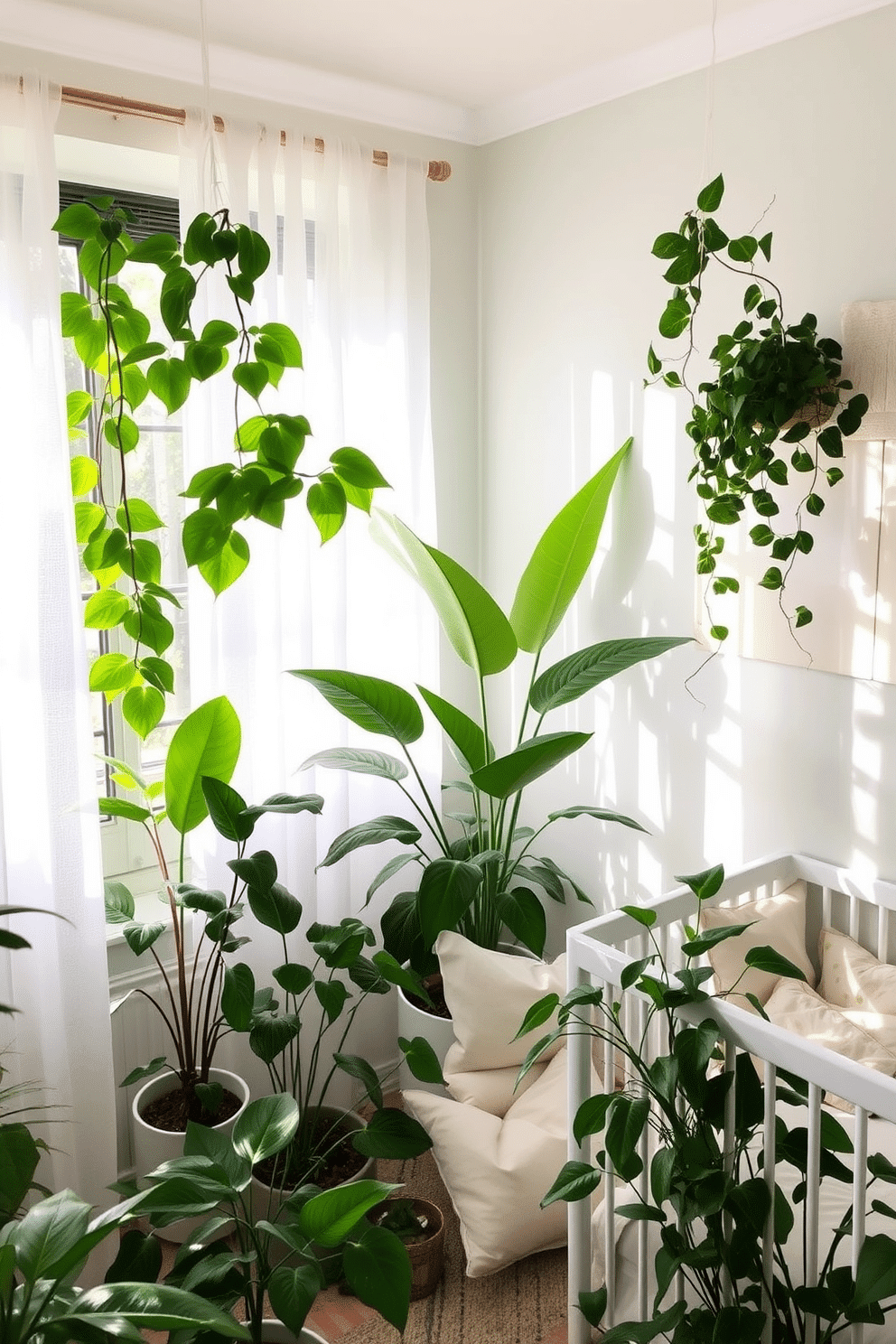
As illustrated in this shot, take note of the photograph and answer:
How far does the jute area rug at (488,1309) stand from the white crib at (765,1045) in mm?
185

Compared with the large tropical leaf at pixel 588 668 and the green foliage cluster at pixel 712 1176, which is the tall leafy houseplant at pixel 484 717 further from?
the green foliage cluster at pixel 712 1176

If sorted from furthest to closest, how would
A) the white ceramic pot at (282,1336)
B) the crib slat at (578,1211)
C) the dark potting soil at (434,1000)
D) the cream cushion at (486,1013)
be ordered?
the dark potting soil at (434,1000), the cream cushion at (486,1013), the crib slat at (578,1211), the white ceramic pot at (282,1336)

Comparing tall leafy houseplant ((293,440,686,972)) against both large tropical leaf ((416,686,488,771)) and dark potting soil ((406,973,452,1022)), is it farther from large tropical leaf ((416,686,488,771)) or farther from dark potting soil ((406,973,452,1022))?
dark potting soil ((406,973,452,1022))

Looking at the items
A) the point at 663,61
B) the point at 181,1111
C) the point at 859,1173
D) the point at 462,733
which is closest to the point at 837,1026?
the point at 859,1173

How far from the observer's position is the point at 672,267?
7.09 ft

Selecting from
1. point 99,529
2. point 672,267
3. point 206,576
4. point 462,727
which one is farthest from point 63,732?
point 672,267

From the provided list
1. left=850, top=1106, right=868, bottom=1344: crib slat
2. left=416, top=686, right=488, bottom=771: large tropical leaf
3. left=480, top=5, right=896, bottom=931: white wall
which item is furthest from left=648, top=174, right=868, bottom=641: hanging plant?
left=850, top=1106, right=868, bottom=1344: crib slat

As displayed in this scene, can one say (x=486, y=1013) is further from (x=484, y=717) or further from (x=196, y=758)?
(x=196, y=758)

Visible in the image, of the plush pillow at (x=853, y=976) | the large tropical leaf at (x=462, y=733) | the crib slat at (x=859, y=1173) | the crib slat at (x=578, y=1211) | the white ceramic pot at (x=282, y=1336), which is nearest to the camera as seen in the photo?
the crib slat at (x=859, y=1173)

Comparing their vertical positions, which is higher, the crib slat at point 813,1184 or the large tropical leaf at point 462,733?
the large tropical leaf at point 462,733

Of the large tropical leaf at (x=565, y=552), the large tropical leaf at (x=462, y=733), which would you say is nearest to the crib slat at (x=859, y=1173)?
the large tropical leaf at (x=462, y=733)

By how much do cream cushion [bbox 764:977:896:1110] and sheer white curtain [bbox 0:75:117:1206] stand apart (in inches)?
54.7

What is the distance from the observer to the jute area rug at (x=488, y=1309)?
2.24 m

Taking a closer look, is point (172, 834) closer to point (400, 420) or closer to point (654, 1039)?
point (400, 420)
